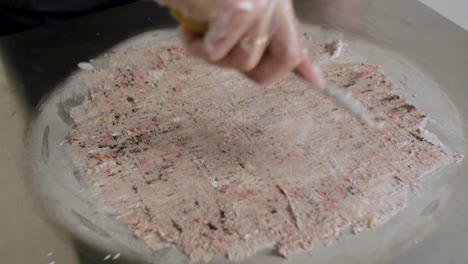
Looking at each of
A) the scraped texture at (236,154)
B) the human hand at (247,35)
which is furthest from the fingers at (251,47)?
the scraped texture at (236,154)

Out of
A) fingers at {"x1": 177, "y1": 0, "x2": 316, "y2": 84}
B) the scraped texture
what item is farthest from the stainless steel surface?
fingers at {"x1": 177, "y1": 0, "x2": 316, "y2": 84}

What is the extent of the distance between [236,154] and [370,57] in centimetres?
44

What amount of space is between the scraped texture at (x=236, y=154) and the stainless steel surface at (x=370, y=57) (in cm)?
5

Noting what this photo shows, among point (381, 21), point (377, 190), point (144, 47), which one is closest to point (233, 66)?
point (377, 190)

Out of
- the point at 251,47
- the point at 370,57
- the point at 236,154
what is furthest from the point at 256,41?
the point at 370,57

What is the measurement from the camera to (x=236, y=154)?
87 cm

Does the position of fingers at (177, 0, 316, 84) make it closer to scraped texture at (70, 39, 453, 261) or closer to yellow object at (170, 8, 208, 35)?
yellow object at (170, 8, 208, 35)

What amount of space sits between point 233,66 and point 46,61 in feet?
1.73

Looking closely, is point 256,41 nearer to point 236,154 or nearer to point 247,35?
point 247,35

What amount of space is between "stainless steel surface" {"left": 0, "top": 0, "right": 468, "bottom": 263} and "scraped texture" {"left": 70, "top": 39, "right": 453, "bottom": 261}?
0.05 metres

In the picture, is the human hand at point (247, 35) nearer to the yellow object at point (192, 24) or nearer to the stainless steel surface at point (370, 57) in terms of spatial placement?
the yellow object at point (192, 24)

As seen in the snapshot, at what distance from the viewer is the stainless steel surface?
758 millimetres

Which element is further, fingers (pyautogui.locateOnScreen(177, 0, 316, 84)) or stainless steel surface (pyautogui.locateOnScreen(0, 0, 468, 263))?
stainless steel surface (pyautogui.locateOnScreen(0, 0, 468, 263))

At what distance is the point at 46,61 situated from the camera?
40.7 inches
